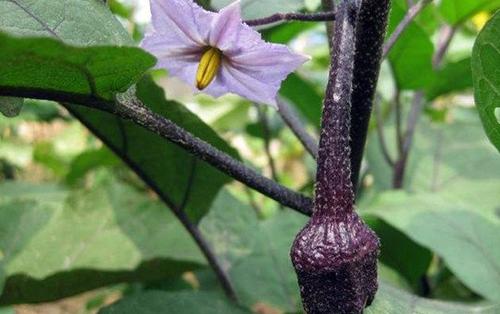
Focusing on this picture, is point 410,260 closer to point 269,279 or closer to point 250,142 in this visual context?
point 269,279

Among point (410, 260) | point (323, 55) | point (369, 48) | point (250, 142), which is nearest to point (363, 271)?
point (369, 48)

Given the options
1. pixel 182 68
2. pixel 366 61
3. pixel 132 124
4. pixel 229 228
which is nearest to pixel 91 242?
pixel 229 228

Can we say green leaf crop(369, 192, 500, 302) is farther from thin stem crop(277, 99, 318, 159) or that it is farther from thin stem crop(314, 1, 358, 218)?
thin stem crop(314, 1, 358, 218)

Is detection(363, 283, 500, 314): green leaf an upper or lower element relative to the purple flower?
lower

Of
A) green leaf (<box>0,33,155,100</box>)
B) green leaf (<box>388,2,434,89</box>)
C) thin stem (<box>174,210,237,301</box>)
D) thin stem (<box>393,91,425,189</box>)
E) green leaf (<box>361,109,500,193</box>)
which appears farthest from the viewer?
green leaf (<box>361,109,500,193</box>)

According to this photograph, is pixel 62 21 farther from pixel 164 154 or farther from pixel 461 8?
pixel 461 8

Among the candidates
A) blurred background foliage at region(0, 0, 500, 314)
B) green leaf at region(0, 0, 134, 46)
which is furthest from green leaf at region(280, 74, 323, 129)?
green leaf at region(0, 0, 134, 46)
